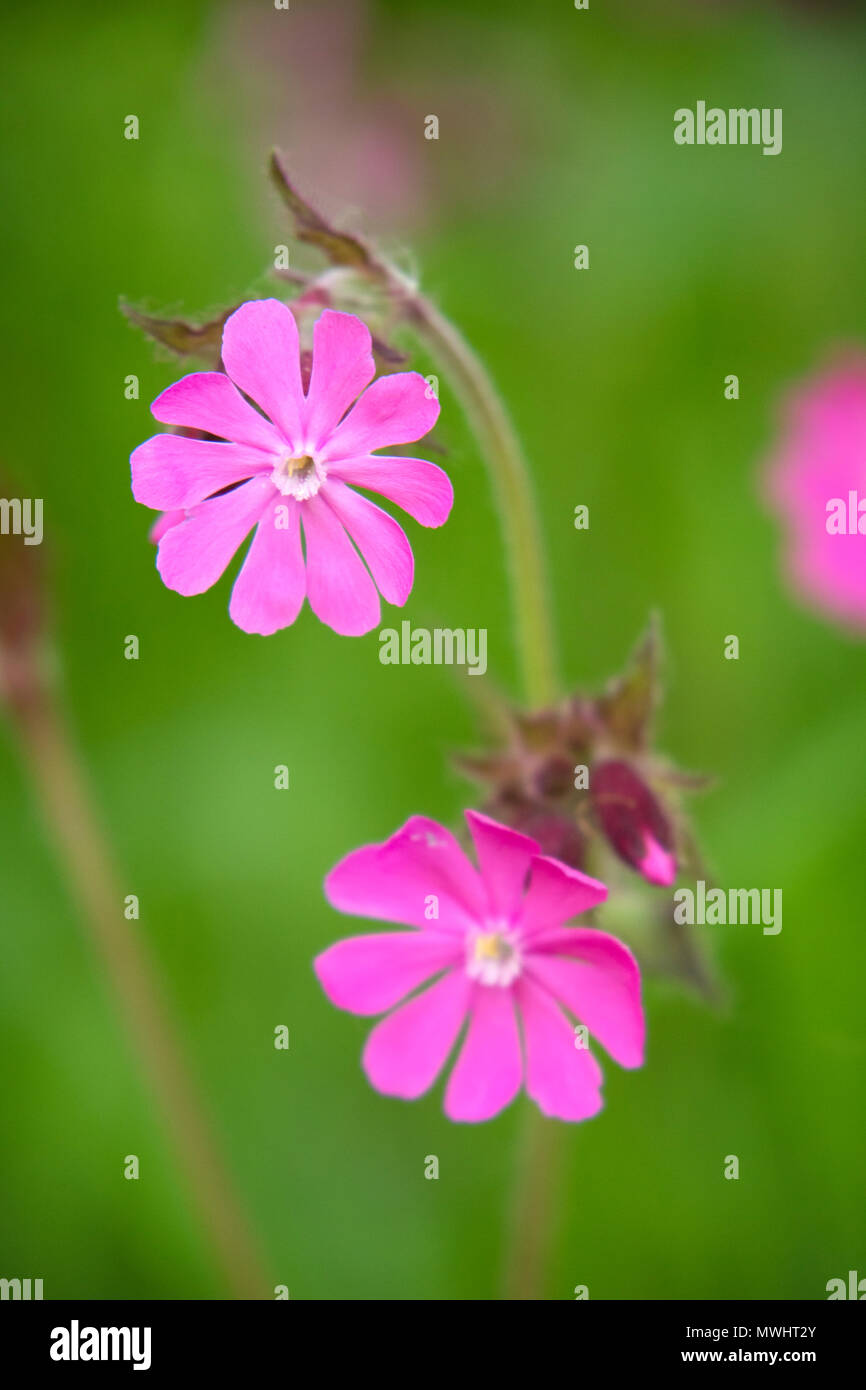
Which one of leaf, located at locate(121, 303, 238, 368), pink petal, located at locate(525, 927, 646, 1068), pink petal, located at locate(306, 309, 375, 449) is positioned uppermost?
leaf, located at locate(121, 303, 238, 368)

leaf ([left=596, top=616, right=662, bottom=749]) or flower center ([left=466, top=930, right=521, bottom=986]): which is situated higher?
leaf ([left=596, top=616, right=662, bottom=749])

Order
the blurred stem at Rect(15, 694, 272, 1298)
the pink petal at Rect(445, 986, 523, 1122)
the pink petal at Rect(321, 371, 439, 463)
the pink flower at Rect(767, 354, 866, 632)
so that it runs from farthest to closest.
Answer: the pink flower at Rect(767, 354, 866, 632) → the blurred stem at Rect(15, 694, 272, 1298) → the pink petal at Rect(445, 986, 523, 1122) → the pink petal at Rect(321, 371, 439, 463)

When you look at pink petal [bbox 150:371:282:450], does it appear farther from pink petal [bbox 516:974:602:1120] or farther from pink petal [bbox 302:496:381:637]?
pink petal [bbox 516:974:602:1120]

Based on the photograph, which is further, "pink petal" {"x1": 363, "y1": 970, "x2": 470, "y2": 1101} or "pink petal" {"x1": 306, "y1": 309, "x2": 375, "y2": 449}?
"pink petal" {"x1": 363, "y1": 970, "x2": 470, "y2": 1101}

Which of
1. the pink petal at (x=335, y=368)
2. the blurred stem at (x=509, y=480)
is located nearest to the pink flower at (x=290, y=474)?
the pink petal at (x=335, y=368)

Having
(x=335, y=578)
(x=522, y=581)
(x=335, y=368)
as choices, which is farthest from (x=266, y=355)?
(x=522, y=581)

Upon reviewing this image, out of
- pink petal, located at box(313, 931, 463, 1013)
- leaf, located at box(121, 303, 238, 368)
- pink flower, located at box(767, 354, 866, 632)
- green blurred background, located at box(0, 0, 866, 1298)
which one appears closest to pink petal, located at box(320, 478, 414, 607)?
leaf, located at box(121, 303, 238, 368)

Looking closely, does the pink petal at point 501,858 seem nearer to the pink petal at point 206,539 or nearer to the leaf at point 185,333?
the pink petal at point 206,539
